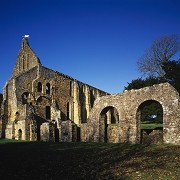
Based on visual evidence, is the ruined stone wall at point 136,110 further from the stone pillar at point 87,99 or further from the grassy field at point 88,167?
the stone pillar at point 87,99

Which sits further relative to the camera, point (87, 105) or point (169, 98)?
point (87, 105)

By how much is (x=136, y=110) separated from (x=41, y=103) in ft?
A: 50.8

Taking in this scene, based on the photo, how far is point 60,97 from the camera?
1383 inches

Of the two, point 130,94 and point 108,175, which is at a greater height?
point 130,94

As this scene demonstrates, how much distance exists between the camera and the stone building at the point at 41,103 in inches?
961

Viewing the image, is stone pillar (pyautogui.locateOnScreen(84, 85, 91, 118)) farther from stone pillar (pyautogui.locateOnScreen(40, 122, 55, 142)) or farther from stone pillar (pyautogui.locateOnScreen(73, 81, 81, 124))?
stone pillar (pyautogui.locateOnScreen(40, 122, 55, 142))

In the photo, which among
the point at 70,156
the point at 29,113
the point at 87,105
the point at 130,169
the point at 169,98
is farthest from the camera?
the point at 87,105

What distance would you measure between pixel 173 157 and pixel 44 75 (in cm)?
2539

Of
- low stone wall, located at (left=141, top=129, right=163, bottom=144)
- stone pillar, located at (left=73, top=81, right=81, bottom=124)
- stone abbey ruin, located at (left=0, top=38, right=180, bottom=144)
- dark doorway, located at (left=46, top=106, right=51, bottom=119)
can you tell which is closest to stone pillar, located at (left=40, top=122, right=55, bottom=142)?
stone abbey ruin, located at (left=0, top=38, right=180, bottom=144)

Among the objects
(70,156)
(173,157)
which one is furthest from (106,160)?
(173,157)

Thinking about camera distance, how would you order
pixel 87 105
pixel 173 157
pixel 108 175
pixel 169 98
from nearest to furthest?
pixel 108 175
pixel 173 157
pixel 169 98
pixel 87 105

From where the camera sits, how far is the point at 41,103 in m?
31.2

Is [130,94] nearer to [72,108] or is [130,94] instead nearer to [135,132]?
[135,132]

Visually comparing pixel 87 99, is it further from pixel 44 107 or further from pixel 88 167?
pixel 88 167
